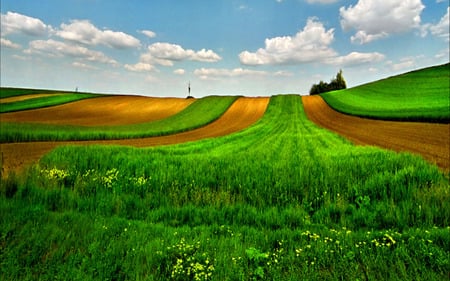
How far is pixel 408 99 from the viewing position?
4812cm

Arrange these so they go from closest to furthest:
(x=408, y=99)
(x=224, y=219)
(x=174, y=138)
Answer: (x=224, y=219) → (x=174, y=138) → (x=408, y=99)

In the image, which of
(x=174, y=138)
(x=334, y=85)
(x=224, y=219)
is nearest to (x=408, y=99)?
(x=174, y=138)

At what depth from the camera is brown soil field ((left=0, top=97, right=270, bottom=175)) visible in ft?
46.3

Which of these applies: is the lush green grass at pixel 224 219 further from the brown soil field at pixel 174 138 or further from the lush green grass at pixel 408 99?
the lush green grass at pixel 408 99

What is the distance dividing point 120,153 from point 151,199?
16.8ft

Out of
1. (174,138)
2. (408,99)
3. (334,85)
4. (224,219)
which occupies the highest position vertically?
Result: (334,85)

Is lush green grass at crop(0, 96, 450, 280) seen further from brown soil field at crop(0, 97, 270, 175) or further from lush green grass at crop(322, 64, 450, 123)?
lush green grass at crop(322, 64, 450, 123)

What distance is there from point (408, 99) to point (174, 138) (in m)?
42.7

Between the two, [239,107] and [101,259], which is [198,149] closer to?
[101,259]

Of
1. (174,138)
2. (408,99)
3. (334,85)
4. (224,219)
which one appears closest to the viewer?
(224,219)

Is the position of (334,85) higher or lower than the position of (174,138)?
higher

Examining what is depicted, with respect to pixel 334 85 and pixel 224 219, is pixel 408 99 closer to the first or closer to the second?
pixel 224 219

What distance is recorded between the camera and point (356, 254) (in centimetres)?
491

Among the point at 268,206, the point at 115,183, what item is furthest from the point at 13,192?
the point at 268,206
